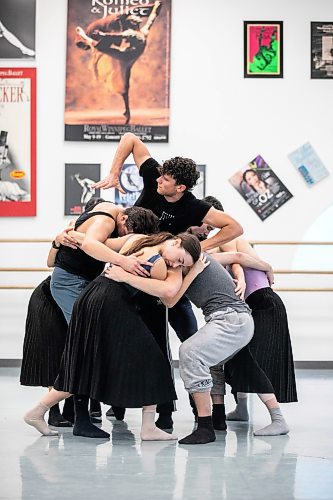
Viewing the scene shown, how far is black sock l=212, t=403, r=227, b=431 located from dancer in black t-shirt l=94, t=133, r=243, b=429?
8.3 inches

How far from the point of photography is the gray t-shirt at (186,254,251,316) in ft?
14.7

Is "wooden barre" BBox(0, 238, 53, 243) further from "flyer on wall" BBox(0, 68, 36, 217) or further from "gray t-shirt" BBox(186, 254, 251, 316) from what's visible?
"gray t-shirt" BBox(186, 254, 251, 316)

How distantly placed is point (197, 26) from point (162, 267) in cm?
348

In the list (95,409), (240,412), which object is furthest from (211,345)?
(95,409)

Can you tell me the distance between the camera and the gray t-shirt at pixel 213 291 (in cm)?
448

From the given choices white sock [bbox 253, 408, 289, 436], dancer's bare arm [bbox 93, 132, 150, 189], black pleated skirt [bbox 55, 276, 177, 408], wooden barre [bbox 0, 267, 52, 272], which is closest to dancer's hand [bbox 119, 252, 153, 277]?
black pleated skirt [bbox 55, 276, 177, 408]

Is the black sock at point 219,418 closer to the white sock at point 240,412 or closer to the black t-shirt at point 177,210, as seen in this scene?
the white sock at point 240,412

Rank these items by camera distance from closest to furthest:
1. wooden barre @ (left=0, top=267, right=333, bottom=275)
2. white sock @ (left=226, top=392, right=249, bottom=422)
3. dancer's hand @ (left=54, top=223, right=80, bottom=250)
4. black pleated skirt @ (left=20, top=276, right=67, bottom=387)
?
dancer's hand @ (left=54, top=223, right=80, bottom=250) < black pleated skirt @ (left=20, top=276, right=67, bottom=387) < white sock @ (left=226, top=392, right=249, bottom=422) < wooden barre @ (left=0, top=267, right=333, bottom=275)

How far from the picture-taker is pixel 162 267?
4309 millimetres

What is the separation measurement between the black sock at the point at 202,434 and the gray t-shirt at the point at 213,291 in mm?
485

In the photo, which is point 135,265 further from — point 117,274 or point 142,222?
point 142,222

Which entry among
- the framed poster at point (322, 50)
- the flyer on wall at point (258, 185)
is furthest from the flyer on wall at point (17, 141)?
the framed poster at point (322, 50)

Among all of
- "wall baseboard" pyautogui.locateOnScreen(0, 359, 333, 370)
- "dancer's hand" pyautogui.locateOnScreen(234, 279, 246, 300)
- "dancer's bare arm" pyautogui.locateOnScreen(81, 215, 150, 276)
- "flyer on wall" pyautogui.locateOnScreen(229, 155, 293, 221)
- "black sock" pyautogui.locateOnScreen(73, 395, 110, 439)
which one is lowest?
"wall baseboard" pyautogui.locateOnScreen(0, 359, 333, 370)

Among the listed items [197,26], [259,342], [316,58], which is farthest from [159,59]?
[259,342]
